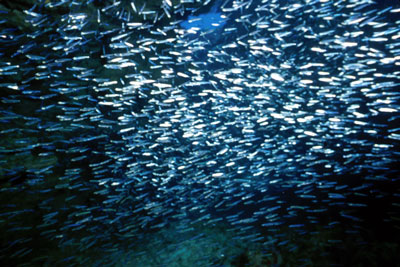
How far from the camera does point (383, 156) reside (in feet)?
31.0

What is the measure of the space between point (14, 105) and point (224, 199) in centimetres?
885

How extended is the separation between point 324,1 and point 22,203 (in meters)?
11.3

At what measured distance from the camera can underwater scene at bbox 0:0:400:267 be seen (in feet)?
20.2

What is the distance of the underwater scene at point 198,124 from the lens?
6160mm

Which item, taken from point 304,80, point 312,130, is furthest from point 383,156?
point 304,80

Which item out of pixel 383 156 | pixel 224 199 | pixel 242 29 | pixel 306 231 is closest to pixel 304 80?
pixel 242 29

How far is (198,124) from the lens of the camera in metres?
8.27

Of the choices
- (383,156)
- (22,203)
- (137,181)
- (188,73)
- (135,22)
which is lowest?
(383,156)

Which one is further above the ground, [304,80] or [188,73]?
[188,73]

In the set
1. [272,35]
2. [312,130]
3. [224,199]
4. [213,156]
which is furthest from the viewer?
[224,199]

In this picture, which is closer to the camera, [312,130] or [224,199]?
[312,130]

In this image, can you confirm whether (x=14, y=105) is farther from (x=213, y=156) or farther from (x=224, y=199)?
(x=224, y=199)

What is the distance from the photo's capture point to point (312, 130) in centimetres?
876

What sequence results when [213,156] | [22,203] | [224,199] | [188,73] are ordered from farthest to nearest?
[224,199], [213,156], [22,203], [188,73]
